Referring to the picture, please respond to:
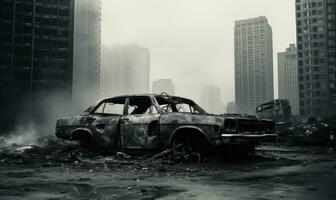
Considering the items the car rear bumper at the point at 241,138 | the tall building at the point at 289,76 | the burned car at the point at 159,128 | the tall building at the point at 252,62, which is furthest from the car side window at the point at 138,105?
the tall building at the point at 289,76

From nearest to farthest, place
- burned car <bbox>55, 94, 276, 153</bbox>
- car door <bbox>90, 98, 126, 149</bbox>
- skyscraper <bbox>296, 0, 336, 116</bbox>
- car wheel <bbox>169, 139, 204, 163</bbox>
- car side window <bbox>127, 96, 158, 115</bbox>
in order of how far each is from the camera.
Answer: burned car <bbox>55, 94, 276, 153</bbox> → car wheel <bbox>169, 139, 204, 163</bbox> → car door <bbox>90, 98, 126, 149</bbox> → car side window <bbox>127, 96, 158, 115</bbox> → skyscraper <bbox>296, 0, 336, 116</bbox>

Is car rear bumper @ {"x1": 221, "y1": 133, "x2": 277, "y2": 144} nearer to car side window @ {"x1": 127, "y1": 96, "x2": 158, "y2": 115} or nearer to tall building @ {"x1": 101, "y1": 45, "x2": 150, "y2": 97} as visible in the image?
car side window @ {"x1": 127, "y1": 96, "x2": 158, "y2": 115}

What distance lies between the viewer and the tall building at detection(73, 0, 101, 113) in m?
124

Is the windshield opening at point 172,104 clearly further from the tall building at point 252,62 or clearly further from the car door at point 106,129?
the tall building at point 252,62

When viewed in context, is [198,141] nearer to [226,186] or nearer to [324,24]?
[226,186]

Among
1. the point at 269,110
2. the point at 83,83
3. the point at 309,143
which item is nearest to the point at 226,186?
the point at 309,143

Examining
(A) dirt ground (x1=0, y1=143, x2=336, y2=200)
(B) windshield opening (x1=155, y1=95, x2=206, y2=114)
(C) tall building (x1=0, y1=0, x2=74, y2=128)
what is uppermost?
(C) tall building (x1=0, y1=0, x2=74, y2=128)

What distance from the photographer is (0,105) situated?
72.7 metres

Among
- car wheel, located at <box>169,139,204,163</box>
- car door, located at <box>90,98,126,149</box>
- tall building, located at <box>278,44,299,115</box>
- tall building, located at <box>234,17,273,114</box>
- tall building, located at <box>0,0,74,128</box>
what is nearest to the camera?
car wheel, located at <box>169,139,204,163</box>

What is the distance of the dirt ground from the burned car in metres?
0.40

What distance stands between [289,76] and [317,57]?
7254 centimetres

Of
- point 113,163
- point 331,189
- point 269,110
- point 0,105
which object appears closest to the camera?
point 331,189

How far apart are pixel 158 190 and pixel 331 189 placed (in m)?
1.97

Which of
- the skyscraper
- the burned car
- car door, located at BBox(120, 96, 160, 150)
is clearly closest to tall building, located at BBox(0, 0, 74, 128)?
the skyscraper
